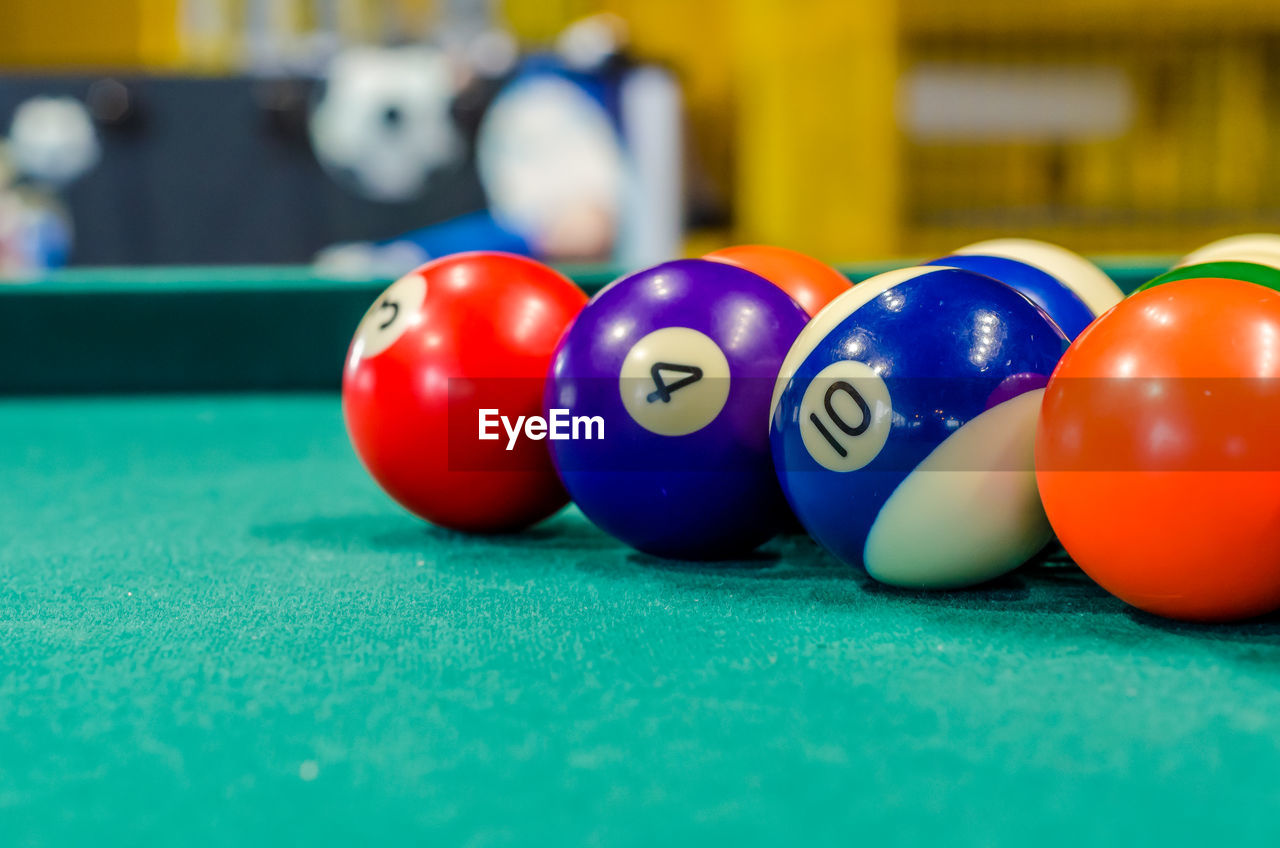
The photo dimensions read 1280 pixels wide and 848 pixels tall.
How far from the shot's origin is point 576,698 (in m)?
1.11

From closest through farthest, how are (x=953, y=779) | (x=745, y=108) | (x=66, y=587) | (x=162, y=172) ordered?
1. (x=953, y=779)
2. (x=66, y=587)
3. (x=162, y=172)
4. (x=745, y=108)

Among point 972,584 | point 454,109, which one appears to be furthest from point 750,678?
point 454,109

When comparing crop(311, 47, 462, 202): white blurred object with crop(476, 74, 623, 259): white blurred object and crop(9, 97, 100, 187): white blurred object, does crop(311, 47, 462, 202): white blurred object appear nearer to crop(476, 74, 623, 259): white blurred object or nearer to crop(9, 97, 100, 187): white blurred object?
crop(476, 74, 623, 259): white blurred object

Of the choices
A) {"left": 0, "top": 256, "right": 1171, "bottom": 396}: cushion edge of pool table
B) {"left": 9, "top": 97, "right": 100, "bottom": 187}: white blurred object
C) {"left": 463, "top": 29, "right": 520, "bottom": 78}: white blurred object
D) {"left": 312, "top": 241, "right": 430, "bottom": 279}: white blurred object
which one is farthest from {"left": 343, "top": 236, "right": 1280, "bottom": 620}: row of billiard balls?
{"left": 9, "top": 97, "right": 100, "bottom": 187}: white blurred object

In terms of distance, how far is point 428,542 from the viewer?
1.83 meters

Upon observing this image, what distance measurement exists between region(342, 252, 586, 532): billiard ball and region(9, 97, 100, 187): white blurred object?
481 centimetres

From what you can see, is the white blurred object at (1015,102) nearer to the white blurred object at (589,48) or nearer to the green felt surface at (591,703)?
the white blurred object at (589,48)

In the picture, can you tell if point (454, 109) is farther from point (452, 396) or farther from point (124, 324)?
point (452, 396)

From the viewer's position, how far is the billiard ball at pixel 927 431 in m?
1.44

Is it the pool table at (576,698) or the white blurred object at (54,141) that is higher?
the white blurred object at (54,141)

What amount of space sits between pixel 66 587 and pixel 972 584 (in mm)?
1056

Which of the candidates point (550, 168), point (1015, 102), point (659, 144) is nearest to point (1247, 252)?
point (550, 168)

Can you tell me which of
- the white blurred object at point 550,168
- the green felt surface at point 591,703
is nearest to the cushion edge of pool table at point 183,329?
the green felt surface at point 591,703

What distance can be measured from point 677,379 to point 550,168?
4.67 meters
